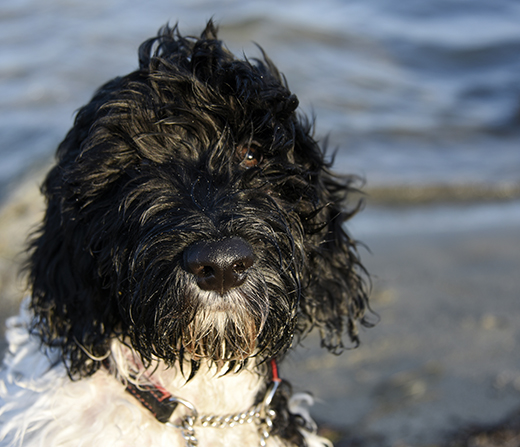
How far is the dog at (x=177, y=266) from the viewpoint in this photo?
206cm

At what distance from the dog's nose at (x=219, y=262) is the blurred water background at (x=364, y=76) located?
402 centimetres

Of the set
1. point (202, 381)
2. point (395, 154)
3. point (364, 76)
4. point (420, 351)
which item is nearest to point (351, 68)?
point (364, 76)

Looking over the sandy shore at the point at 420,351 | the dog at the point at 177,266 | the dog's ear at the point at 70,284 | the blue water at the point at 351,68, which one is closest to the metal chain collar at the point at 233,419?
the dog at the point at 177,266

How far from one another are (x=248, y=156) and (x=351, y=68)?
11.6m

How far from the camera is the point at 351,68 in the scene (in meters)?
13.4

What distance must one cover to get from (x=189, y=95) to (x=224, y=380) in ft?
3.86

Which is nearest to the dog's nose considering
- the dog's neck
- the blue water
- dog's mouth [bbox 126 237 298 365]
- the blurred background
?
dog's mouth [bbox 126 237 298 365]

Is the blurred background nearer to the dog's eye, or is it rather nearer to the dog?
the dog

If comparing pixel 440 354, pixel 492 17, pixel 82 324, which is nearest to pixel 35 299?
pixel 82 324

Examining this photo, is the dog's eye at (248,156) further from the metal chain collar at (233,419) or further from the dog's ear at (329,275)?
the metal chain collar at (233,419)

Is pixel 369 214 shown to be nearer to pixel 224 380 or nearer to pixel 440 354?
pixel 440 354

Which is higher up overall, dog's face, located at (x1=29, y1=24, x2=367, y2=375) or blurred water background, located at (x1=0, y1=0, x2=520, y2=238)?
dog's face, located at (x1=29, y1=24, x2=367, y2=375)

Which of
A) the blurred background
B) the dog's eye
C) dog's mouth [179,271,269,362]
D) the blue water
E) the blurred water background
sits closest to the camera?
dog's mouth [179,271,269,362]

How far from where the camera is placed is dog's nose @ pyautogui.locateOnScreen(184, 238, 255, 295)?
189cm
